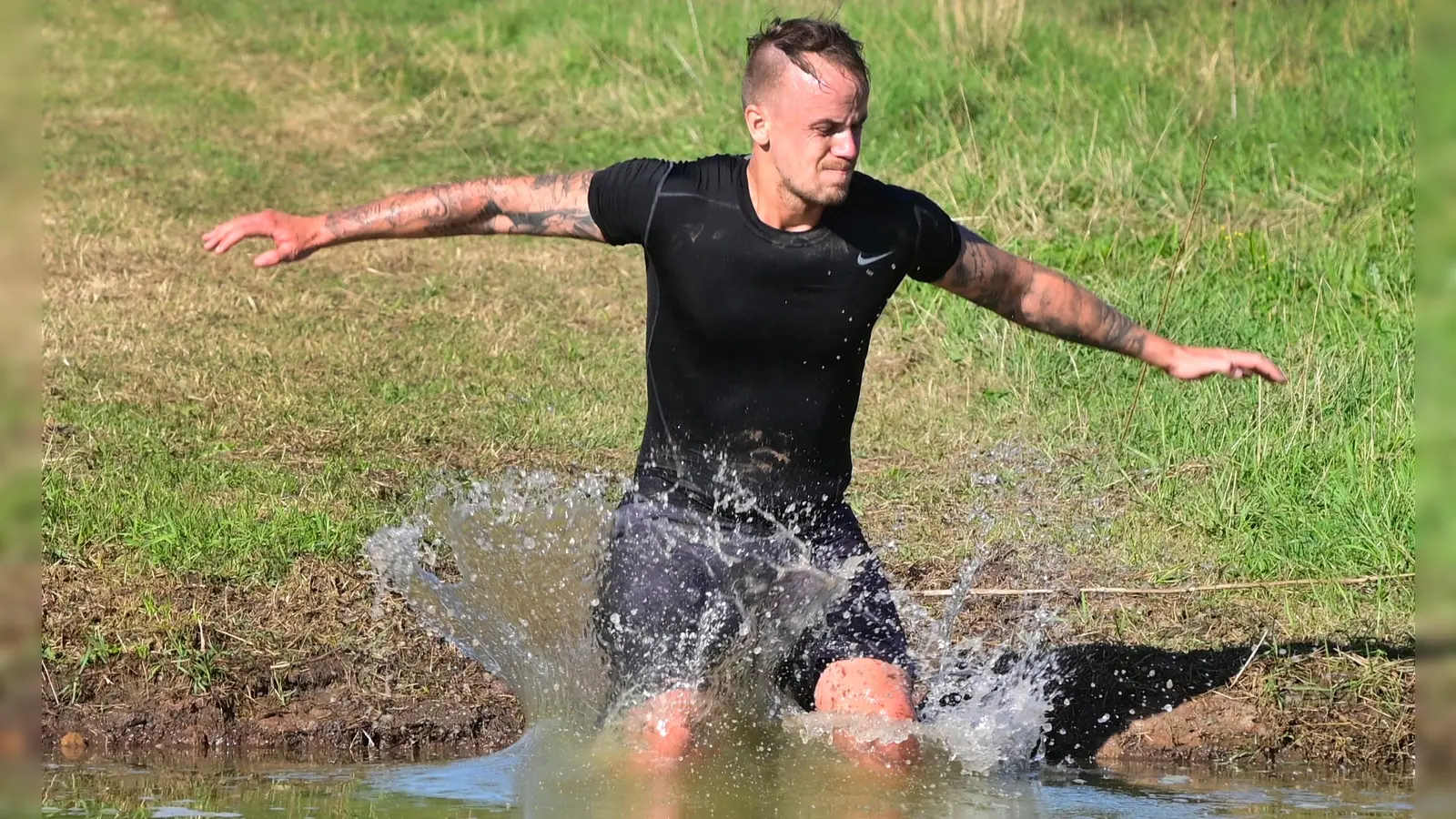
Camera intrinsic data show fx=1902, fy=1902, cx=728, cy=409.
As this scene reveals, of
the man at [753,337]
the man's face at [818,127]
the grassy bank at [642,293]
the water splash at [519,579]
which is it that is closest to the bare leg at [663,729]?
the man at [753,337]

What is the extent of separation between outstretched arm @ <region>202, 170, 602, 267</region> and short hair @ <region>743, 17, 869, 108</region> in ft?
1.74

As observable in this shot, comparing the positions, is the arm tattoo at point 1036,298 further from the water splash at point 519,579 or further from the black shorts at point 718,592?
the water splash at point 519,579

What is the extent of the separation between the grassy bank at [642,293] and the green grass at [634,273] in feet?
0.08

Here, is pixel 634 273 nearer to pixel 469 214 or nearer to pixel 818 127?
pixel 469 214

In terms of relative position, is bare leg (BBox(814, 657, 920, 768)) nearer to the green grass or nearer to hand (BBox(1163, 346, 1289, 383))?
hand (BBox(1163, 346, 1289, 383))

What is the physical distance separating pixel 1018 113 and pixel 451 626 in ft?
20.6

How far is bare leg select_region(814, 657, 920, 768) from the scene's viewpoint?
4559mm

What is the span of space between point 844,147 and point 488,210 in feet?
3.03

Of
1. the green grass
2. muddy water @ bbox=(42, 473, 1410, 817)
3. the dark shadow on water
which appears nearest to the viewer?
muddy water @ bbox=(42, 473, 1410, 817)

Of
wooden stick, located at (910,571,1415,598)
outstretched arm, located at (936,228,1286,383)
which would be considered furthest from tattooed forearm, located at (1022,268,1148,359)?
wooden stick, located at (910,571,1415,598)

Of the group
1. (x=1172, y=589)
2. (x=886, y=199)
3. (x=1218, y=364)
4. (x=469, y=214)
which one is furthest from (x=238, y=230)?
(x=1172, y=589)

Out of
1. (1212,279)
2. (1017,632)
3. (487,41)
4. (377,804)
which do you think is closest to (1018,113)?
(1212,279)

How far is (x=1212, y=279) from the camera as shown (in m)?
8.73

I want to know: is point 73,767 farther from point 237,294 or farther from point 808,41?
point 237,294
